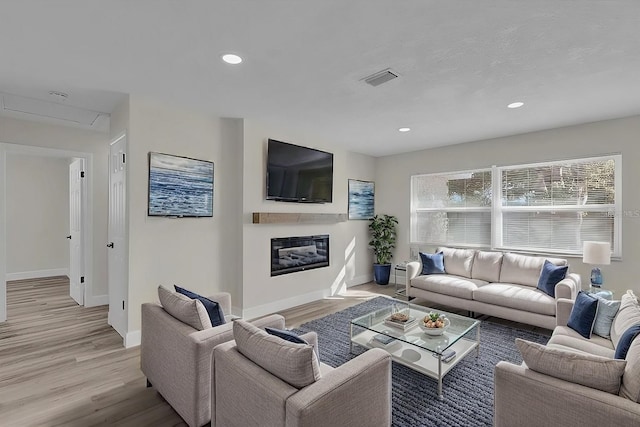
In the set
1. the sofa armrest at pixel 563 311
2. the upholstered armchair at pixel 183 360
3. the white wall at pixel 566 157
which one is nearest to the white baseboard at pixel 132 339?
the upholstered armchair at pixel 183 360

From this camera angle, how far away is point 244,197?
4027 mm

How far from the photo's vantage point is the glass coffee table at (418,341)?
2.49 meters

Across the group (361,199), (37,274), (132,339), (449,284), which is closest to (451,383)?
(449,284)

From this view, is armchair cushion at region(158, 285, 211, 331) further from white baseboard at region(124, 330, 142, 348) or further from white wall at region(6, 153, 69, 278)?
white wall at region(6, 153, 69, 278)

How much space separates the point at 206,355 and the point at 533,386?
5.63 ft

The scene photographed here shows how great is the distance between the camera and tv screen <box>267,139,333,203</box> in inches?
169

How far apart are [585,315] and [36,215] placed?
28.5ft

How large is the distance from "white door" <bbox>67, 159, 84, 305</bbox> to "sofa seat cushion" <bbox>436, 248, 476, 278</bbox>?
539 cm

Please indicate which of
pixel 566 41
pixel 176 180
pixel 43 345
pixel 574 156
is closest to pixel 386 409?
pixel 566 41

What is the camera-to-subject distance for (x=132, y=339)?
324cm

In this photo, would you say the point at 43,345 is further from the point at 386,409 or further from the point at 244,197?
the point at 386,409

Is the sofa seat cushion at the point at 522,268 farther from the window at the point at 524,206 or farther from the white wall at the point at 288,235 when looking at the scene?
the white wall at the point at 288,235

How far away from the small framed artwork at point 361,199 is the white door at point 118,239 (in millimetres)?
3709

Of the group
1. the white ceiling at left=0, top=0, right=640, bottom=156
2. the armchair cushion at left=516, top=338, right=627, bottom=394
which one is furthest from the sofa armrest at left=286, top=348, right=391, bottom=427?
the white ceiling at left=0, top=0, right=640, bottom=156
